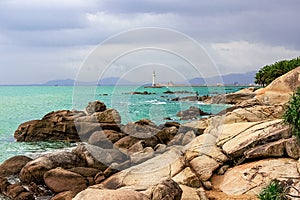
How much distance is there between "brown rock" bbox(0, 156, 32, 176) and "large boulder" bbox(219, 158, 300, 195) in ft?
30.6

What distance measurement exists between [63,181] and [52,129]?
16.1 m

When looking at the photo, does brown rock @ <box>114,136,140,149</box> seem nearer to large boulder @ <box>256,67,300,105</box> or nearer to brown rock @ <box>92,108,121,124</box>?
brown rock @ <box>92,108,121,124</box>

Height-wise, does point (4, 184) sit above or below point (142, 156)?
below

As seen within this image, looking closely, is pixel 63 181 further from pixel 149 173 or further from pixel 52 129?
pixel 52 129

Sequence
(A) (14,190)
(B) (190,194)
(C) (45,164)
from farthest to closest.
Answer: (C) (45,164)
(A) (14,190)
(B) (190,194)

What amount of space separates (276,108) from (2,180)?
12401 mm

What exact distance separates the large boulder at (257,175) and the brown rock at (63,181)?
17.9 ft

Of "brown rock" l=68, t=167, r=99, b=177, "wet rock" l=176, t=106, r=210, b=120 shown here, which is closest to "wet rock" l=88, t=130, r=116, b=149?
"brown rock" l=68, t=167, r=99, b=177

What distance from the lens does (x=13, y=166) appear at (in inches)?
700

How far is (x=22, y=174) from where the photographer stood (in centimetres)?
1659

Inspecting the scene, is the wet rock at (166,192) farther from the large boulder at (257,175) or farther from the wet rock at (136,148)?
the wet rock at (136,148)

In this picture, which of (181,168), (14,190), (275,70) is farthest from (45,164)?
(275,70)

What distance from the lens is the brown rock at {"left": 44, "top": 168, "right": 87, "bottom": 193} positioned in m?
15.1

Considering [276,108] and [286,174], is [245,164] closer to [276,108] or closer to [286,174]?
[286,174]
